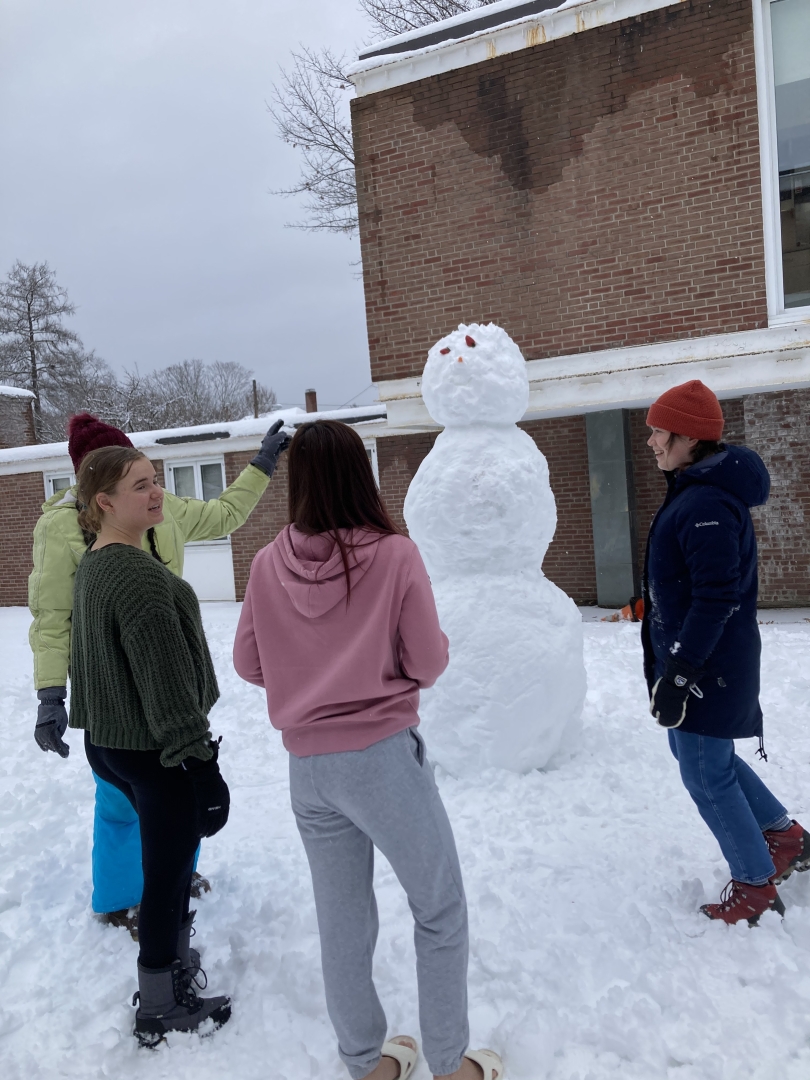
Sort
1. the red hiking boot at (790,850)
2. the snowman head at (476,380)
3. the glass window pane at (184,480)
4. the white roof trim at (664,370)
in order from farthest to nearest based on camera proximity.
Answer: the glass window pane at (184,480)
the white roof trim at (664,370)
the snowman head at (476,380)
the red hiking boot at (790,850)

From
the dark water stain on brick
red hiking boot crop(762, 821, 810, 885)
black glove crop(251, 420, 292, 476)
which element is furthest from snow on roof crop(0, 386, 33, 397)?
red hiking boot crop(762, 821, 810, 885)

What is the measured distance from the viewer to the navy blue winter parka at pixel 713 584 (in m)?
2.36

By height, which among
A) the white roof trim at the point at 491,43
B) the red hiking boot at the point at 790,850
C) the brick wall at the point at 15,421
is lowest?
the red hiking boot at the point at 790,850

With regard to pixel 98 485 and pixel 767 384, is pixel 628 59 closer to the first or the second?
pixel 767 384

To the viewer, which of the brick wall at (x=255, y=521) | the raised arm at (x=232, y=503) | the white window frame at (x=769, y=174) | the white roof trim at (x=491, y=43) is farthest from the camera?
the brick wall at (x=255, y=521)

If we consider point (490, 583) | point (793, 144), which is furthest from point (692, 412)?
point (793, 144)

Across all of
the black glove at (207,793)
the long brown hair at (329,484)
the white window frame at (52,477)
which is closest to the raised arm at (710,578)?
the long brown hair at (329,484)

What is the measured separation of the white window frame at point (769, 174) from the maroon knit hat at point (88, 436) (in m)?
6.60

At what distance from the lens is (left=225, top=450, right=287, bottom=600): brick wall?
11867 millimetres

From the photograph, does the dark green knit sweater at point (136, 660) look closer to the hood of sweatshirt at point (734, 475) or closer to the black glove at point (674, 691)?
the black glove at point (674, 691)

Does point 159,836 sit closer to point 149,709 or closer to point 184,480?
point 149,709

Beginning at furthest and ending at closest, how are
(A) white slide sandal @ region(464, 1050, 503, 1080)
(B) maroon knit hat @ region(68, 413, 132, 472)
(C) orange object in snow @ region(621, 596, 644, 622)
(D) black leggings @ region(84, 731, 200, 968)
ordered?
(C) orange object in snow @ region(621, 596, 644, 622) < (B) maroon knit hat @ region(68, 413, 132, 472) < (D) black leggings @ region(84, 731, 200, 968) < (A) white slide sandal @ region(464, 1050, 503, 1080)

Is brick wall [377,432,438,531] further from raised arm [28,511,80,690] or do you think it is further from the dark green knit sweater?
the dark green knit sweater

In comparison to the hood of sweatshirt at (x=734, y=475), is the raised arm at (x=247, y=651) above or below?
below
